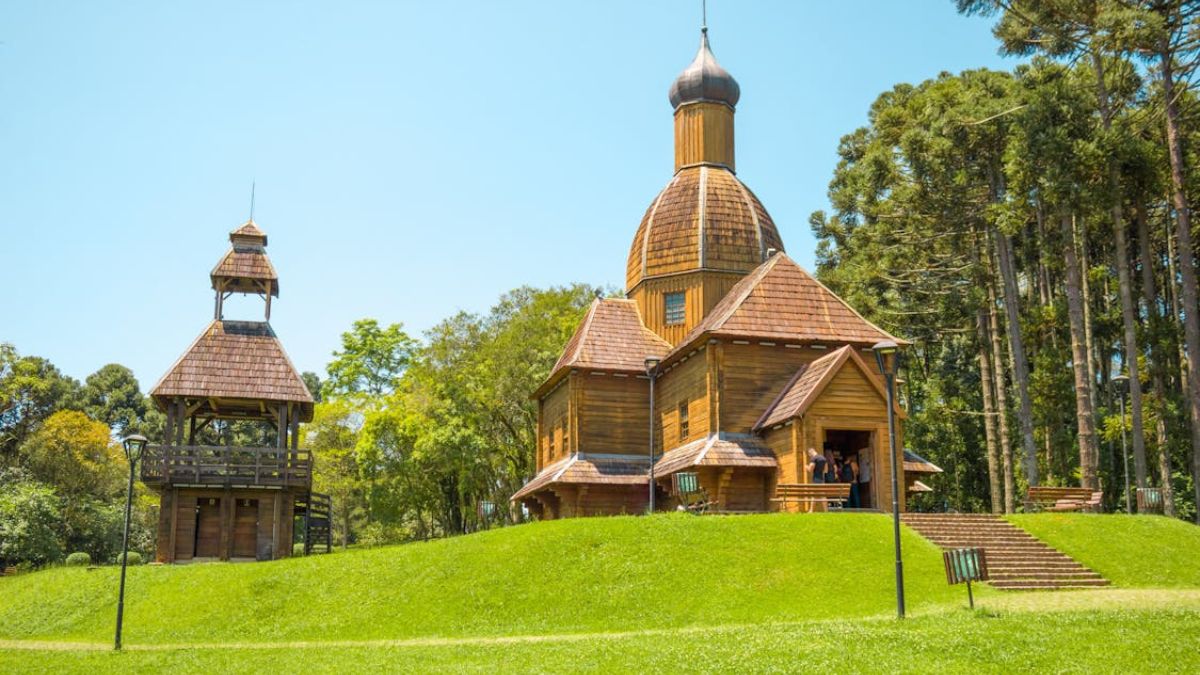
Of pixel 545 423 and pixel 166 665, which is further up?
pixel 545 423

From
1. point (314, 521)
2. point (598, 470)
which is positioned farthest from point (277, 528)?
point (598, 470)

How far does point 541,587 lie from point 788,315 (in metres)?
13.7

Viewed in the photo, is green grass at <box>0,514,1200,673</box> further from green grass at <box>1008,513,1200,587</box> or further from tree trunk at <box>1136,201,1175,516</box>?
tree trunk at <box>1136,201,1175,516</box>

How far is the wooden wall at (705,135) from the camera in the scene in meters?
42.6

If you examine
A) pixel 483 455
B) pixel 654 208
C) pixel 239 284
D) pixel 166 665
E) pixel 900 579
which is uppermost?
pixel 654 208

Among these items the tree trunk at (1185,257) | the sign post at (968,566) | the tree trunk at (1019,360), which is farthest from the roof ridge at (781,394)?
the sign post at (968,566)

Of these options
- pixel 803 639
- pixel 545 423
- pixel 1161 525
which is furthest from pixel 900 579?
pixel 545 423

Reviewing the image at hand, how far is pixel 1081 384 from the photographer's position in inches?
1257

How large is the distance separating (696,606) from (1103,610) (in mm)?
7542

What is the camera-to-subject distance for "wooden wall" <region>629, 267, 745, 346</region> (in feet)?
127

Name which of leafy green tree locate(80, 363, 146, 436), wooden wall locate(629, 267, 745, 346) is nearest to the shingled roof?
wooden wall locate(629, 267, 745, 346)

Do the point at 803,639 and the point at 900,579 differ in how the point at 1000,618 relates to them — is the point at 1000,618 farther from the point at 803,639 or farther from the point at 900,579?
the point at 803,639

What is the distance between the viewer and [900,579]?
18609mm

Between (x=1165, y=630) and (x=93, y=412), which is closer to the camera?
(x=1165, y=630)
